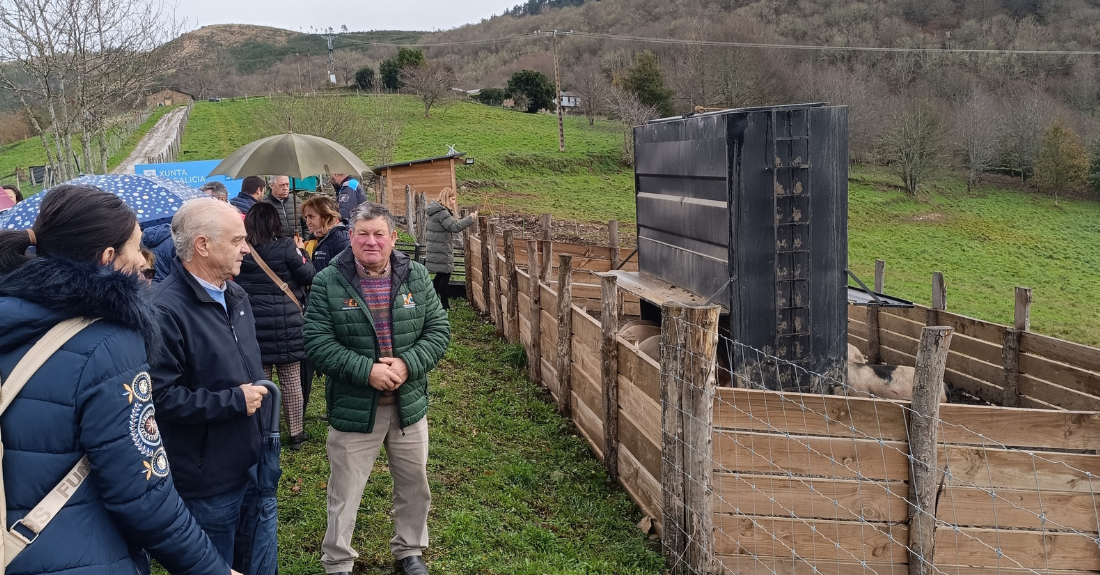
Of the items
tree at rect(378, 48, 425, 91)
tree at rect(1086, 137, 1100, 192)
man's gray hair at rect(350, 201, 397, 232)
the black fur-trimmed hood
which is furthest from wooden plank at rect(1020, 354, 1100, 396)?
tree at rect(378, 48, 425, 91)

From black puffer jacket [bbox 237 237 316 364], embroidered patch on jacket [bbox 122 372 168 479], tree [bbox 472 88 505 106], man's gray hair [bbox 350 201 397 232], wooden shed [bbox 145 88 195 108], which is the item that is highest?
wooden shed [bbox 145 88 195 108]

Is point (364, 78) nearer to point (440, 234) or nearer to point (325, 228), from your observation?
point (440, 234)

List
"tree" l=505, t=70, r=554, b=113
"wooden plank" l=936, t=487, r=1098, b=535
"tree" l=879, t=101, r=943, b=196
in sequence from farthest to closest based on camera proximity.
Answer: "tree" l=505, t=70, r=554, b=113 < "tree" l=879, t=101, r=943, b=196 < "wooden plank" l=936, t=487, r=1098, b=535

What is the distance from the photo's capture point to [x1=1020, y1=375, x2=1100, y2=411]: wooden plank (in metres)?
6.49

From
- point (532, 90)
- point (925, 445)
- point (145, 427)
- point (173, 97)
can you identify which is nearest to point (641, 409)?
point (925, 445)

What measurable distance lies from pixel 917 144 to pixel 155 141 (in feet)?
127

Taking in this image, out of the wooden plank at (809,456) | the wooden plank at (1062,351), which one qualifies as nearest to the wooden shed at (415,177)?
the wooden plank at (1062,351)

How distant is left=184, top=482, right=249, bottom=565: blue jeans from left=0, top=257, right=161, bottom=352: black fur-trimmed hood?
3.75ft

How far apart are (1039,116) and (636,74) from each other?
75.4 ft

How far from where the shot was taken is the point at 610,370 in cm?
598

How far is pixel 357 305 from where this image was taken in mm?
4074

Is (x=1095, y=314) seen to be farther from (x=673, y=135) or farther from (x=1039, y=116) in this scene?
(x=1039, y=116)

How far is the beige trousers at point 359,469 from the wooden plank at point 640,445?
1587 mm

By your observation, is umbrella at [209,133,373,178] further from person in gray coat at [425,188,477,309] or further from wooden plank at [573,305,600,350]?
person in gray coat at [425,188,477,309]
